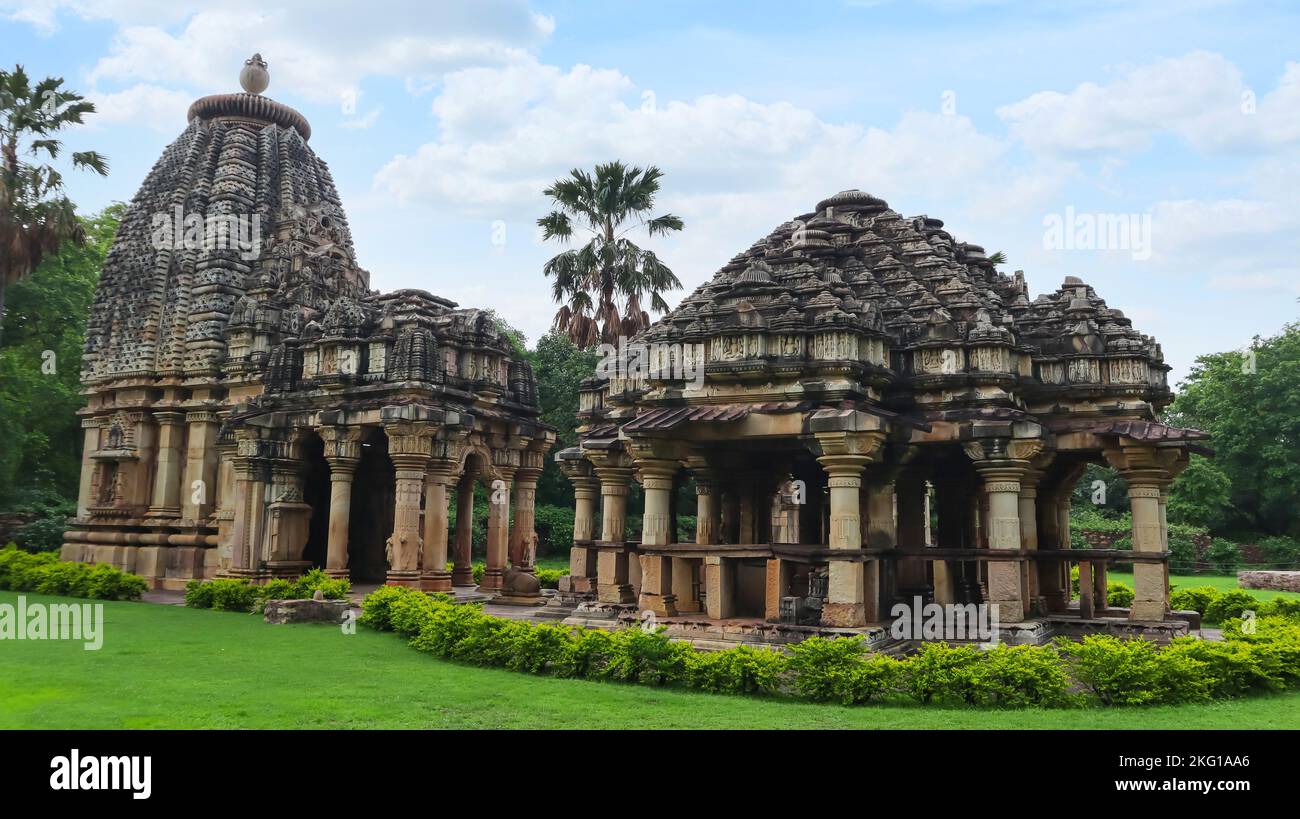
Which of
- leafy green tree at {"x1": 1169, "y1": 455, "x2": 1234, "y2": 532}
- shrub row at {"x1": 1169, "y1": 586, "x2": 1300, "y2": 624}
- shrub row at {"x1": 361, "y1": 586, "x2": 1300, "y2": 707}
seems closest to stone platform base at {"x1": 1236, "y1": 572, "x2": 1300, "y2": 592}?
leafy green tree at {"x1": 1169, "y1": 455, "x2": 1234, "y2": 532}

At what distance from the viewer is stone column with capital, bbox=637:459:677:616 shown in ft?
44.6

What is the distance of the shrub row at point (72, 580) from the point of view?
20875 mm

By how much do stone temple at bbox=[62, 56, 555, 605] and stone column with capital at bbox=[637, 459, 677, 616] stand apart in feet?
21.9

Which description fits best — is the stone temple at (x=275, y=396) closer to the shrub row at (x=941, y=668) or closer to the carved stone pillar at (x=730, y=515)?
the carved stone pillar at (x=730, y=515)

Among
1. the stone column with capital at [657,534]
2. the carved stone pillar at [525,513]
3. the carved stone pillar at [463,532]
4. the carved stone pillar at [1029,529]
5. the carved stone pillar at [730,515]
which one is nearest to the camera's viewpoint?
the stone column with capital at [657,534]

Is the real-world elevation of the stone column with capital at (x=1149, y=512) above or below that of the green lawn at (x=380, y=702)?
above

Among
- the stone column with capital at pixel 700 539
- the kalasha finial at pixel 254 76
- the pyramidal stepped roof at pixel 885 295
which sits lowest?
the stone column with capital at pixel 700 539

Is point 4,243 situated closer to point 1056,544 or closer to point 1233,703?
point 1056,544

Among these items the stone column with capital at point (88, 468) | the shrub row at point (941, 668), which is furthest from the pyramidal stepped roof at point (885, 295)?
the stone column with capital at point (88, 468)

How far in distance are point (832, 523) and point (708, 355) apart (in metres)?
3.06

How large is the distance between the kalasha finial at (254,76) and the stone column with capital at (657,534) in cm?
2224

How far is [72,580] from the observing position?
21.5 m

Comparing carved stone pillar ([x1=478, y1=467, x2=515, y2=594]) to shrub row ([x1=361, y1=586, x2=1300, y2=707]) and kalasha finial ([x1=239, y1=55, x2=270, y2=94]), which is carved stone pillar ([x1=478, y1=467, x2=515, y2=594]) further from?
kalasha finial ([x1=239, y1=55, x2=270, y2=94])
